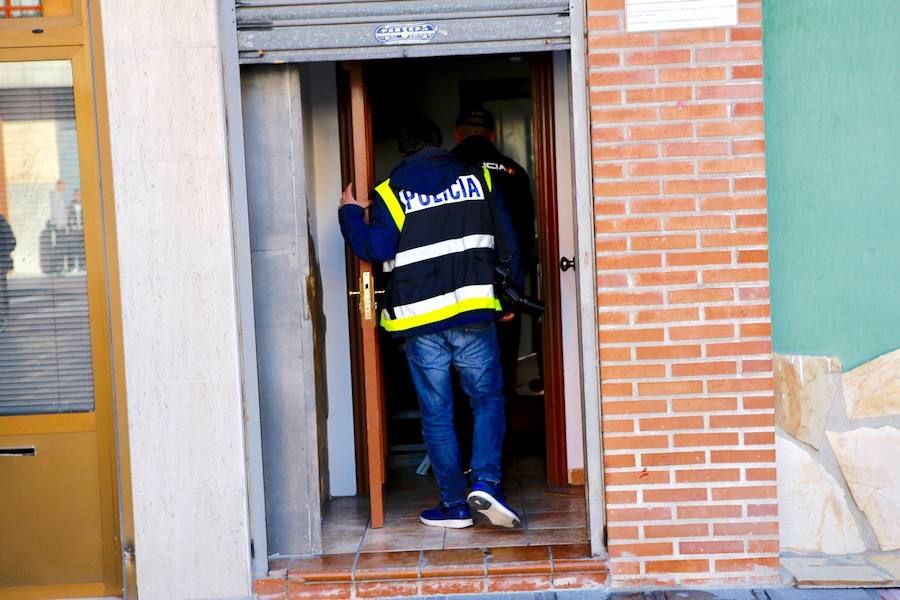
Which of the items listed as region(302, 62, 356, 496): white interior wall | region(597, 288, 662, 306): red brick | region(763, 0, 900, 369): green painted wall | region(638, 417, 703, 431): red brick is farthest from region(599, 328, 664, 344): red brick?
region(302, 62, 356, 496): white interior wall

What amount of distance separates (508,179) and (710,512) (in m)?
2.16

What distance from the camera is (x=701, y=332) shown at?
14.2 feet

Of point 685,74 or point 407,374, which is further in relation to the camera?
point 407,374

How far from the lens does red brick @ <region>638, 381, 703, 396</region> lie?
4332 mm

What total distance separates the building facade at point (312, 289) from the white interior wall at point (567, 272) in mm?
1095

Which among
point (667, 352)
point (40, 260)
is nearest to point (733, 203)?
point (667, 352)

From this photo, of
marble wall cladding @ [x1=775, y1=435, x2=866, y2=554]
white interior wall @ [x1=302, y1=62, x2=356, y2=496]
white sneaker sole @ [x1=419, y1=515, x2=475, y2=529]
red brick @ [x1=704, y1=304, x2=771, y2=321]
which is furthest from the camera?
white interior wall @ [x1=302, y1=62, x2=356, y2=496]

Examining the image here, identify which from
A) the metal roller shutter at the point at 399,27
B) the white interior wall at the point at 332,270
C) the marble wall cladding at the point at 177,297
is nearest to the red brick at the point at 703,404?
the metal roller shutter at the point at 399,27

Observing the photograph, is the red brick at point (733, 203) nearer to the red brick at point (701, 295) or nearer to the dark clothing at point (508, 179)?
the red brick at point (701, 295)

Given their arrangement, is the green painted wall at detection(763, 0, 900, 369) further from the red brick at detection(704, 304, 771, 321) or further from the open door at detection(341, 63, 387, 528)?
the open door at detection(341, 63, 387, 528)

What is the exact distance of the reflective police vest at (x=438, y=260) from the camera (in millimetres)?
4871

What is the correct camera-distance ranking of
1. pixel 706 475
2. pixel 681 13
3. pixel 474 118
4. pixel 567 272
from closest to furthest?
pixel 681 13
pixel 706 475
pixel 474 118
pixel 567 272

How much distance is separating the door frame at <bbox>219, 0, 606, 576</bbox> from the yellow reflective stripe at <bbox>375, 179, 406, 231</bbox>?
0.67 m

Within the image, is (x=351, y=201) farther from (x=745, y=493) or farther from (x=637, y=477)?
(x=745, y=493)
